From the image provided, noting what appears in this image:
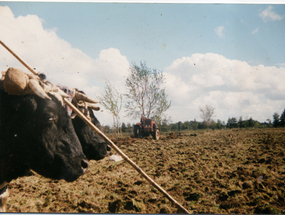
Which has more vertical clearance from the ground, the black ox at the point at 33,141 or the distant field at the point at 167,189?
the black ox at the point at 33,141

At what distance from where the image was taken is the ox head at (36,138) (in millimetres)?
1870

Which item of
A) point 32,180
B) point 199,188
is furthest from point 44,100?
point 199,188

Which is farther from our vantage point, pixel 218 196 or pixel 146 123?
pixel 146 123

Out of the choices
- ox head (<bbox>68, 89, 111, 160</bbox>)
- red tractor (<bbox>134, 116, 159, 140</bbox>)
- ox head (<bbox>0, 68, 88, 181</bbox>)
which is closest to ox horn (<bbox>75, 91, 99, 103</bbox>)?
ox head (<bbox>68, 89, 111, 160</bbox>)

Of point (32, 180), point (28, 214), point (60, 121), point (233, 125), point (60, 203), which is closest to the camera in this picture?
point (60, 121)

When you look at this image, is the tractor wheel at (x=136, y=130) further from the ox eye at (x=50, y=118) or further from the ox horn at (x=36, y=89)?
the ox horn at (x=36, y=89)

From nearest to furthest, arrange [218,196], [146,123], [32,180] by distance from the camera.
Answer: [218,196]
[32,180]
[146,123]

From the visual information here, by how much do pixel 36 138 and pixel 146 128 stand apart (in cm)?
1013

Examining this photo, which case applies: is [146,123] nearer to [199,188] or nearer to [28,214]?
[199,188]

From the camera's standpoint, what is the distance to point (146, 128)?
11.9 m

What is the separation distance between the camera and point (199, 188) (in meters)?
3.05

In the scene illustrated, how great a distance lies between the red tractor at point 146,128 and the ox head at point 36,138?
9.90 meters

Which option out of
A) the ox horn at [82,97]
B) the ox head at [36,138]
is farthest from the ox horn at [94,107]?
the ox head at [36,138]

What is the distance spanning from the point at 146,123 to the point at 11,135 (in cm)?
1037
